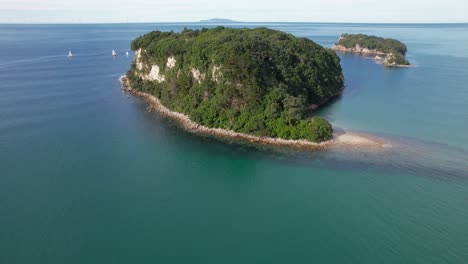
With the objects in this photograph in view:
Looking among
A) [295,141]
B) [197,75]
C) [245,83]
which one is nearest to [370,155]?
[295,141]

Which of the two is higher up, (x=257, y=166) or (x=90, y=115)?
(x=90, y=115)

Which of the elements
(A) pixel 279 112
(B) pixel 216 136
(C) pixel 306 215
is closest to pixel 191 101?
(B) pixel 216 136

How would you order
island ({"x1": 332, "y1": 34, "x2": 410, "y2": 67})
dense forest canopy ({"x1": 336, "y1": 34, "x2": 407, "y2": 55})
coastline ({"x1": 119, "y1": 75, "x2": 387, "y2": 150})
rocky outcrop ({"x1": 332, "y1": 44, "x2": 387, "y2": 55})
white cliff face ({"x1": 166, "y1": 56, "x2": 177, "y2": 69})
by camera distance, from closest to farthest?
1. coastline ({"x1": 119, "y1": 75, "x2": 387, "y2": 150})
2. white cliff face ({"x1": 166, "y1": 56, "x2": 177, "y2": 69})
3. island ({"x1": 332, "y1": 34, "x2": 410, "y2": 67})
4. dense forest canopy ({"x1": 336, "y1": 34, "x2": 407, "y2": 55})
5. rocky outcrop ({"x1": 332, "y1": 44, "x2": 387, "y2": 55})

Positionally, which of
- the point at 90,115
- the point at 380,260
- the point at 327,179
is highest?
the point at 90,115

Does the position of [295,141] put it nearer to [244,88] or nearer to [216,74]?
[244,88]

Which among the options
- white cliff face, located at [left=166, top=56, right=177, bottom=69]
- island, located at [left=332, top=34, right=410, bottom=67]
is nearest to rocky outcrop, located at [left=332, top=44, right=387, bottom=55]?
island, located at [left=332, top=34, right=410, bottom=67]

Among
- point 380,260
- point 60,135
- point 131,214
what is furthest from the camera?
point 60,135

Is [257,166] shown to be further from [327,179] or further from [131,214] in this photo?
[131,214]

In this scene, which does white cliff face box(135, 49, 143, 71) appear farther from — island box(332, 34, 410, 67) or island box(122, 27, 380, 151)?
island box(332, 34, 410, 67)
